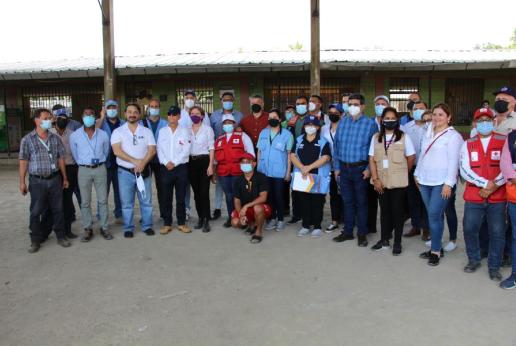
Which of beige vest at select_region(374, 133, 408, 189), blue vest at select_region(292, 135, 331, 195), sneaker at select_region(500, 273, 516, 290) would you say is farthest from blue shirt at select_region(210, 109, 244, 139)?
sneaker at select_region(500, 273, 516, 290)

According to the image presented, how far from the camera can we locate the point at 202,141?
21.0 ft

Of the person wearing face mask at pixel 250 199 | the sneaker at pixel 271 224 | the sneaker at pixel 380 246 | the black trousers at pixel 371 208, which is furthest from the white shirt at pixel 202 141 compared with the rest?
the sneaker at pixel 380 246

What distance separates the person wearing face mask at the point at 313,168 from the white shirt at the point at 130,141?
1.99 metres

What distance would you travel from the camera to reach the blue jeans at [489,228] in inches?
171

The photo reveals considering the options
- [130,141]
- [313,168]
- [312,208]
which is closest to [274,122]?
[313,168]

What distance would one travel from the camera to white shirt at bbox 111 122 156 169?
5.95 metres

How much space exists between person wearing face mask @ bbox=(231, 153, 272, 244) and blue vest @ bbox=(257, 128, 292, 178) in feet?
0.55

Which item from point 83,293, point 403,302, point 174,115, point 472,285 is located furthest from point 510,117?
point 83,293

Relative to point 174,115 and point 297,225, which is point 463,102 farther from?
point 174,115

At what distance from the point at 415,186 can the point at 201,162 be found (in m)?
2.90

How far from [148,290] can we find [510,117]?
4042mm

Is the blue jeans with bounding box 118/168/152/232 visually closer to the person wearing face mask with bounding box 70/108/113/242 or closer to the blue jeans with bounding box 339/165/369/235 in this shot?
the person wearing face mask with bounding box 70/108/113/242

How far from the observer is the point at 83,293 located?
4.17m

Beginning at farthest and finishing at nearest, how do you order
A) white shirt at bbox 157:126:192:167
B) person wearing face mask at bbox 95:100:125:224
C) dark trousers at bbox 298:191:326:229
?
person wearing face mask at bbox 95:100:125:224
white shirt at bbox 157:126:192:167
dark trousers at bbox 298:191:326:229
